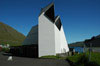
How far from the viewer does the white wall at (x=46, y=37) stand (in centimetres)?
2173

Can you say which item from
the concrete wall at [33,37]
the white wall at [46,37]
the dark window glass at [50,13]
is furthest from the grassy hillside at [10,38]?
the white wall at [46,37]

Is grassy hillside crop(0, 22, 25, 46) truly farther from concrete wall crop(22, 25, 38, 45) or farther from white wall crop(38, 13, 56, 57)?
white wall crop(38, 13, 56, 57)

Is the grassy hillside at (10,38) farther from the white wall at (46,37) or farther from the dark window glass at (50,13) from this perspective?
the white wall at (46,37)

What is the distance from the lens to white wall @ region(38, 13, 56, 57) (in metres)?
21.7

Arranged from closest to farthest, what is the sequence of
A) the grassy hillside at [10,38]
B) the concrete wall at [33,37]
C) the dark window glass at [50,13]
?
1. the dark window glass at [50,13]
2. the concrete wall at [33,37]
3. the grassy hillside at [10,38]

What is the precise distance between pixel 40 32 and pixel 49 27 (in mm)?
2031

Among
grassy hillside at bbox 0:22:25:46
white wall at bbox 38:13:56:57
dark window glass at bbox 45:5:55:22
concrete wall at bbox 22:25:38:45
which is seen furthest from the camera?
grassy hillside at bbox 0:22:25:46

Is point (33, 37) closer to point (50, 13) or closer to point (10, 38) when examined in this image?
point (50, 13)

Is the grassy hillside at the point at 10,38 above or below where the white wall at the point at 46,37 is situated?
above

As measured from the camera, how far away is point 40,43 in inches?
857

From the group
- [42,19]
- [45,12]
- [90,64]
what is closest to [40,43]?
[42,19]

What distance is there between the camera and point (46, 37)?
22156 millimetres

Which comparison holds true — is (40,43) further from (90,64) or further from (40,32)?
(90,64)

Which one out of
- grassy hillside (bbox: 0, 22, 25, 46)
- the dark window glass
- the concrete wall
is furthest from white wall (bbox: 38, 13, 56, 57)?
grassy hillside (bbox: 0, 22, 25, 46)
